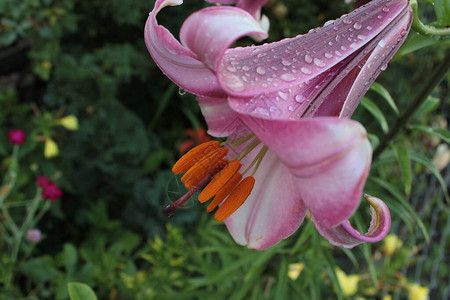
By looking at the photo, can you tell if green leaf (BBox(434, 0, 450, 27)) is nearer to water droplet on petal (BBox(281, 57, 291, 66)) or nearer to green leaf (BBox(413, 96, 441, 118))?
water droplet on petal (BBox(281, 57, 291, 66))

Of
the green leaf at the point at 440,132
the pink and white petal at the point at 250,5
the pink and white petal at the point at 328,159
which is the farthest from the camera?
the green leaf at the point at 440,132

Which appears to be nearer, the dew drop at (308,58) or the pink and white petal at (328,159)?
the pink and white petal at (328,159)

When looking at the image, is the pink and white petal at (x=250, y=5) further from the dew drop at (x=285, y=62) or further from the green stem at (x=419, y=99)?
the green stem at (x=419, y=99)

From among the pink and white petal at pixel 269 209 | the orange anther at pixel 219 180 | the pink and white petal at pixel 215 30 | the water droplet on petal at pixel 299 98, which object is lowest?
the pink and white petal at pixel 269 209

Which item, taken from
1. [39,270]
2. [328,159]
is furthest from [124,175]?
[328,159]

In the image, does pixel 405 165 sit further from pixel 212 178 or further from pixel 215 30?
pixel 215 30

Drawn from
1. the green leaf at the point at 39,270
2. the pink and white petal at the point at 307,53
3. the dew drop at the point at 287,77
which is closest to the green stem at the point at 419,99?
the pink and white petal at the point at 307,53
